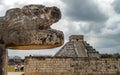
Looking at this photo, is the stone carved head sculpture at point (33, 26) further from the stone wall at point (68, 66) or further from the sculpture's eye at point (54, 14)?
the stone wall at point (68, 66)

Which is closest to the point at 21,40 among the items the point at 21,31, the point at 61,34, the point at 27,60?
the point at 21,31

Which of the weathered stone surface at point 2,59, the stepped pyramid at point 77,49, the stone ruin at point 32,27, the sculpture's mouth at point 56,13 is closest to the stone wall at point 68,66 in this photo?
the stepped pyramid at point 77,49

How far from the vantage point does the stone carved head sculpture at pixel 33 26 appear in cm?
619

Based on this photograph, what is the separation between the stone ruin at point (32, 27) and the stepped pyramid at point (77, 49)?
80.1 feet

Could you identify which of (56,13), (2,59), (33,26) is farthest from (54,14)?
(2,59)

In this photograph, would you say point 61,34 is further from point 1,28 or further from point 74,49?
point 74,49

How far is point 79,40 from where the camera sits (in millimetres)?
32125

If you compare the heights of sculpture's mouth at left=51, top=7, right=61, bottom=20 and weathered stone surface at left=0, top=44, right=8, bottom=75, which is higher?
sculpture's mouth at left=51, top=7, right=61, bottom=20

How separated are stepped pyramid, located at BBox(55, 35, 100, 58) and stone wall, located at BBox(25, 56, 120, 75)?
5.38m

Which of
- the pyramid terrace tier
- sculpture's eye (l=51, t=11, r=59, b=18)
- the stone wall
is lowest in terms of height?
the stone wall

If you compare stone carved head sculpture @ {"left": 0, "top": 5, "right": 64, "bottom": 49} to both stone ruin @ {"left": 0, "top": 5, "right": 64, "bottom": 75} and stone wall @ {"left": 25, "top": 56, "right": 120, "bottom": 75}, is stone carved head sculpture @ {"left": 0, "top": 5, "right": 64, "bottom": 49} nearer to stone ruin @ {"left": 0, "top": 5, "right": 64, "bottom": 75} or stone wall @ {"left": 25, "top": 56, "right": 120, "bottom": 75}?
stone ruin @ {"left": 0, "top": 5, "right": 64, "bottom": 75}

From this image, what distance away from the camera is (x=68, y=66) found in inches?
995

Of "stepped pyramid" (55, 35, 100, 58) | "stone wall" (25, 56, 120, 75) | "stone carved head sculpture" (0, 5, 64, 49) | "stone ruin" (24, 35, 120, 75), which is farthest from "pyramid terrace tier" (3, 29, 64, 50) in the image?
"stepped pyramid" (55, 35, 100, 58)

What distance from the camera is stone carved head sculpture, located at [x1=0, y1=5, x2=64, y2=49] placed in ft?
20.3
